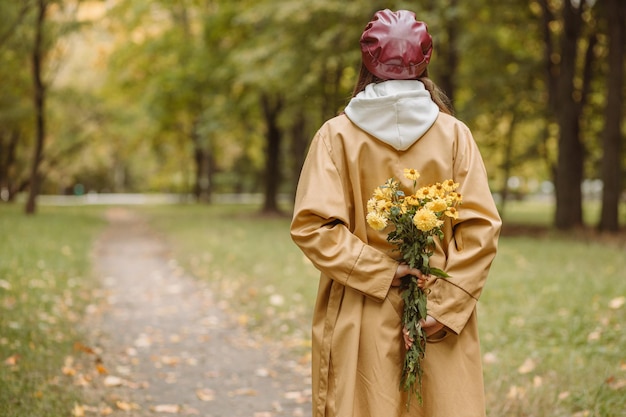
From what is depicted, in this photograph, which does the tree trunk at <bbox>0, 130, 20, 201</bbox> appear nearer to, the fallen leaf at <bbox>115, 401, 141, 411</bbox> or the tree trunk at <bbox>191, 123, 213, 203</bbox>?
the tree trunk at <bbox>191, 123, 213, 203</bbox>

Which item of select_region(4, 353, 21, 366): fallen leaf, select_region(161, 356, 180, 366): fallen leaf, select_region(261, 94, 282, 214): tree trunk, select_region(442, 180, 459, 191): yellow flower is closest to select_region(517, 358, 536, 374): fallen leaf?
select_region(161, 356, 180, 366): fallen leaf

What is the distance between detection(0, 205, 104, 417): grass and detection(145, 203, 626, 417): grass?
197cm

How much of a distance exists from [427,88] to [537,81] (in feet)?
59.0

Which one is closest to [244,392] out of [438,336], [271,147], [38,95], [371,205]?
[438,336]

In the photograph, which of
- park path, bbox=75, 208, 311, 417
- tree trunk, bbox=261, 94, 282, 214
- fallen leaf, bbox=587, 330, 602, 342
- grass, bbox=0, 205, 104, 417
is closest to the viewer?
grass, bbox=0, 205, 104, 417

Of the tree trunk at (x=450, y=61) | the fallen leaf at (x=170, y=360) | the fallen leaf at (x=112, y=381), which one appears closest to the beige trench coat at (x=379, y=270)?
the fallen leaf at (x=112, y=381)

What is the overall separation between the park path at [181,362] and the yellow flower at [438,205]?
2.92 metres

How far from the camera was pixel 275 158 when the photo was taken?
972 inches

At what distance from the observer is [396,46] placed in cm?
252

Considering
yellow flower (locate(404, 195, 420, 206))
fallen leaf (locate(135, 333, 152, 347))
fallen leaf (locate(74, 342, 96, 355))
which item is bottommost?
fallen leaf (locate(135, 333, 152, 347))

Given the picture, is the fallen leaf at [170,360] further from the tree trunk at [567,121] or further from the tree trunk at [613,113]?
the tree trunk at [567,121]

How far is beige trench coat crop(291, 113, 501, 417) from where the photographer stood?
250cm

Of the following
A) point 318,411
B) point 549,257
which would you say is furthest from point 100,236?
point 318,411

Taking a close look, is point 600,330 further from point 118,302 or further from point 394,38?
point 118,302
